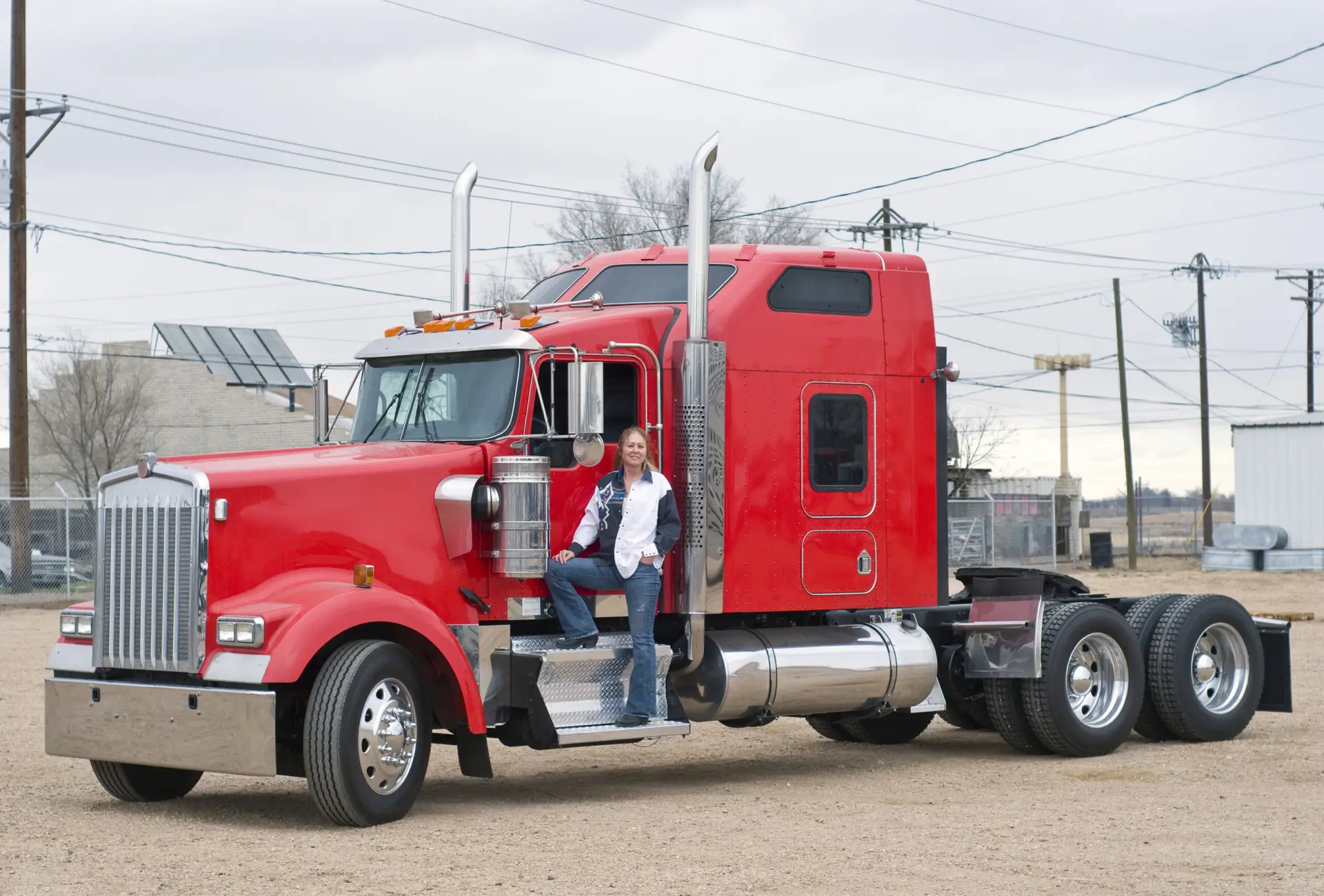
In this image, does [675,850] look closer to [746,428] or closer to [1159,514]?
[746,428]

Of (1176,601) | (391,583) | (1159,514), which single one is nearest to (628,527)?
(391,583)

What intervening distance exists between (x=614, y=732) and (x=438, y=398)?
2.38m

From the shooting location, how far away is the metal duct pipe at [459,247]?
40.6 feet

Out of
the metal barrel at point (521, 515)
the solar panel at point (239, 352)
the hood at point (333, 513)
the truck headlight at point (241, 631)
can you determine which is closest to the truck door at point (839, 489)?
the metal barrel at point (521, 515)

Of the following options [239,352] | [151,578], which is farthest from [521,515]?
[239,352]

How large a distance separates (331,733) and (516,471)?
198 centimetres

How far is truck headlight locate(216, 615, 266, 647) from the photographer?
9.13m

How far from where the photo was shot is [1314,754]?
12.5 metres

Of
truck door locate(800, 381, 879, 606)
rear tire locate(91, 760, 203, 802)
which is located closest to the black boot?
truck door locate(800, 381, 879, 606)

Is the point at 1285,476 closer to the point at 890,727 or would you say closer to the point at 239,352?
the point at 239,352

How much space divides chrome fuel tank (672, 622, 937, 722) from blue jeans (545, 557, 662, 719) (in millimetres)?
686

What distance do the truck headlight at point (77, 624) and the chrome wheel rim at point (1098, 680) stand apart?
22.6 feet

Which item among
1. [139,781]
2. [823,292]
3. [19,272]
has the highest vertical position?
[19,272]

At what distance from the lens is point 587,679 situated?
10.6 meters
